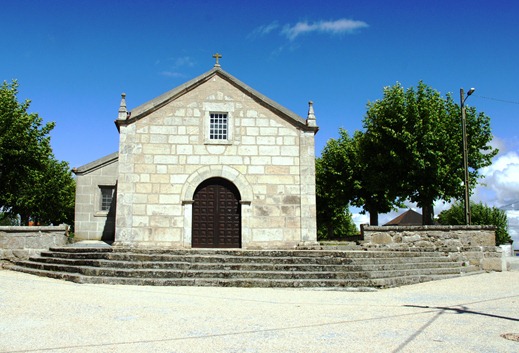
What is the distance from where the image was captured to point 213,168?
18.5m

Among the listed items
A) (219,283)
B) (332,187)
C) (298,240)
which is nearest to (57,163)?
(332,187)

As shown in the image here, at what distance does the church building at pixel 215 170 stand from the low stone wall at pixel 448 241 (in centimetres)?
255

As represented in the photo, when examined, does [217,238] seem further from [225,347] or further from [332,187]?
[332,187]

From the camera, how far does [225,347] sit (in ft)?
19.7

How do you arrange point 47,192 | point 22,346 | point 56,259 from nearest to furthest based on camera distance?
point 22,346 → point 56,259 → point 47,192

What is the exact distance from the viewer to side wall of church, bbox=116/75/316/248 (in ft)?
58.8

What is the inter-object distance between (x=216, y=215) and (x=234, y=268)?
509 centimetres

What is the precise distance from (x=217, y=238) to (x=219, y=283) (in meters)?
5.82

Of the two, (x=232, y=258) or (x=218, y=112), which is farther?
(x=218, y=112)

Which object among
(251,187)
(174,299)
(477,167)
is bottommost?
(174,299)

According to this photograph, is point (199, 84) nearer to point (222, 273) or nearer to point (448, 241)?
point (222, 273)

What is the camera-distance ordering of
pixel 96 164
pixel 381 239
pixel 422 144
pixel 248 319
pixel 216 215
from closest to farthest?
pixel 248 319, pixel 381 239, pixel 216 215, pixel 96 164, pixel 422 144

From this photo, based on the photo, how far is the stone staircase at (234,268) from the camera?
12539 mm

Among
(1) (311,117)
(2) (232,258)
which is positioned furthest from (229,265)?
(1) (311,117)
